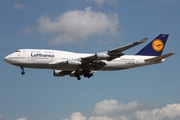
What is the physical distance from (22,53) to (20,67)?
2.05 meters

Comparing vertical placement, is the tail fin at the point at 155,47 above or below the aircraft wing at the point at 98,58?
above

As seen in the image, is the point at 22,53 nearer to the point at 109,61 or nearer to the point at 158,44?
the point at 109,61

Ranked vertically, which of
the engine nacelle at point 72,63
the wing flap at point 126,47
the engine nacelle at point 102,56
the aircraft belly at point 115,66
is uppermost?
the wing flap at point 126,47

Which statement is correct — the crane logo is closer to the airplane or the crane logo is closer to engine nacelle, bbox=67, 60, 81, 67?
the airplane

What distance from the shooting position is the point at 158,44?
68125mm

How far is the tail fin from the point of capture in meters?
66.1

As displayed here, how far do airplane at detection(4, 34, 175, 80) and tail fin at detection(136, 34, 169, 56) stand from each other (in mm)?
674

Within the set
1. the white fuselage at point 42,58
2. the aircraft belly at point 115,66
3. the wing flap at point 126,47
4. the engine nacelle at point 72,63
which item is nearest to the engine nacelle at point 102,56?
the wing flap at point 126,47

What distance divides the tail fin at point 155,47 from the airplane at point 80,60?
26.5 inches

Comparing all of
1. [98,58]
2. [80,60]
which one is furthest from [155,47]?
[80,60]

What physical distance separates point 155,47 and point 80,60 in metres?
15.2

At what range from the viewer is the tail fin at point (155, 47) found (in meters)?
66.1

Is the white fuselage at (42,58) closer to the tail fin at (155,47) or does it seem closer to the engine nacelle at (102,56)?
the engine nacelle at (102,56)

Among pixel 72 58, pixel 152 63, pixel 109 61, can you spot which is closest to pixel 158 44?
pixel 152 63
